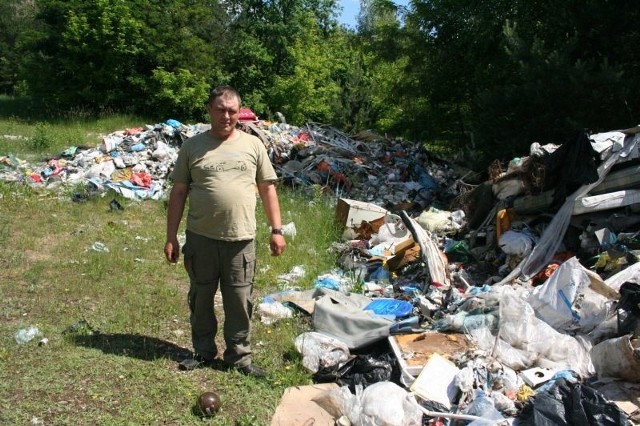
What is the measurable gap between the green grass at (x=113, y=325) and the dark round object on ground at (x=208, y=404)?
1.8 inches

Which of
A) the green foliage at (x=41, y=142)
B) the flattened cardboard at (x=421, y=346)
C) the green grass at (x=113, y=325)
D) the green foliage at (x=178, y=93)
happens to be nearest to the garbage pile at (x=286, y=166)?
the green foliage at (x=41, y=142)

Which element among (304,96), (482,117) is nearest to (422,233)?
(482,117)

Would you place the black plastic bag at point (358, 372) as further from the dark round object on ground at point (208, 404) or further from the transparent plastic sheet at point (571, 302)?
the transparent plastic sheet at point (571, 302)

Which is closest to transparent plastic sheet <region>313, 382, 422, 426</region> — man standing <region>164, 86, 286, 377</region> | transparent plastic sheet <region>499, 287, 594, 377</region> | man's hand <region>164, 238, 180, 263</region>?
man standing <region>164, 86, 286, 377</region>

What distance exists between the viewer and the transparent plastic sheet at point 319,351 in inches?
162

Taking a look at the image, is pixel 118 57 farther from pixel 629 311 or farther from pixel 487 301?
pixel 629 311

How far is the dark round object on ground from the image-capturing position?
341 cm

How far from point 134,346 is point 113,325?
484mm

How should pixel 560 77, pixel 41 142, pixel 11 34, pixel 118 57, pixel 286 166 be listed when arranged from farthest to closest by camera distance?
pixel 11 34
pixel 118 57
pixel 41 142
pixel 286 166
pixel 560 77

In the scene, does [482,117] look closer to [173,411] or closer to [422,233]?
[422,233]

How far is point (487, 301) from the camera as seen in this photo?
4723mm

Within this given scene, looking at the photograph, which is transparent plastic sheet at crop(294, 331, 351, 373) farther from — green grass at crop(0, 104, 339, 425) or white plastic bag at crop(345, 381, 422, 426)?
white plastic bag at crop(345, 381, 422, 426)

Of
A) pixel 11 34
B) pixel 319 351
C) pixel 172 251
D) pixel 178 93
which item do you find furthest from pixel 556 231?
pixel 11 34

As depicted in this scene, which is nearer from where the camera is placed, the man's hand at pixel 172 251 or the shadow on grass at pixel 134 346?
the man's hand at pixel 172 251
